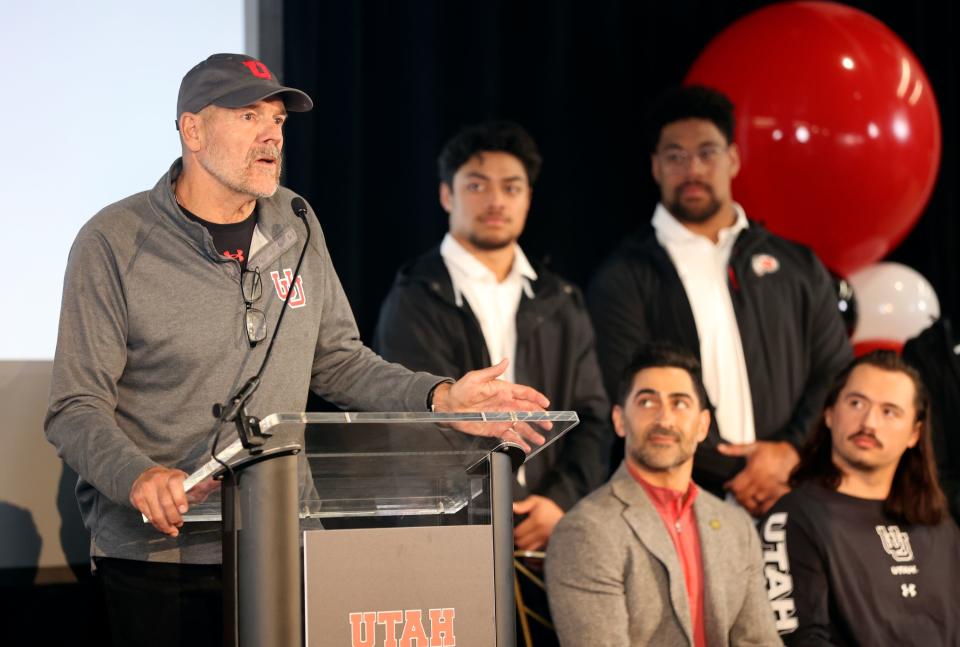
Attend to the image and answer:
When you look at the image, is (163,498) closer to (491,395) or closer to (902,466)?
(491,395)

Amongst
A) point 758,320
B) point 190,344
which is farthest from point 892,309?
point 190,344

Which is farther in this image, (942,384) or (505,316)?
(942,384)

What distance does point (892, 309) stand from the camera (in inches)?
165

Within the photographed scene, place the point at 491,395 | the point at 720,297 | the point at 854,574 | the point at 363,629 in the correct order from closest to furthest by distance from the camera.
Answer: the point at 363,629, the point at 491,395, the point at 854,574, the point at 720,297

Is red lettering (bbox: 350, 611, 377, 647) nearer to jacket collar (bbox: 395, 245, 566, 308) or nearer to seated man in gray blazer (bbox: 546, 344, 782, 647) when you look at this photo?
seated man in gray blazer (bbox: 546, 344, 782, 647)

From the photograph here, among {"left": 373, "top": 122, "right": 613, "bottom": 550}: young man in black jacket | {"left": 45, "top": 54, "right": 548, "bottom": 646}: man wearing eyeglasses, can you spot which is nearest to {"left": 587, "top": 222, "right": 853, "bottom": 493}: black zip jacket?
{"left": 373, "top": 122, "right": 613, "bottom": 550}: young man in black jacket

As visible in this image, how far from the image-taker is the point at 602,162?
4480 mm

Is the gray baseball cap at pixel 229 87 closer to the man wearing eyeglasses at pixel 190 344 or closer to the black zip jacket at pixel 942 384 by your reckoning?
the man wearing eyeglasses at pixel 190 344

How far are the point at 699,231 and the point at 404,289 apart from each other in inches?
37.6

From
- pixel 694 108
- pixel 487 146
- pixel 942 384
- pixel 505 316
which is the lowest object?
pixel 942 384

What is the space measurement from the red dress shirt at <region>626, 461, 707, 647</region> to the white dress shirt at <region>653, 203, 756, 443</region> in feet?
2.04

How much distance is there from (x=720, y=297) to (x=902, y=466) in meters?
0.73

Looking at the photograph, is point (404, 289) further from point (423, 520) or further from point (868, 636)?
point (423, 520)

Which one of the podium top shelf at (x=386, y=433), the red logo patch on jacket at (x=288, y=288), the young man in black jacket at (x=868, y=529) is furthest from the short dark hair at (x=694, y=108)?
the podium top shelf at (x=386, y=433)
